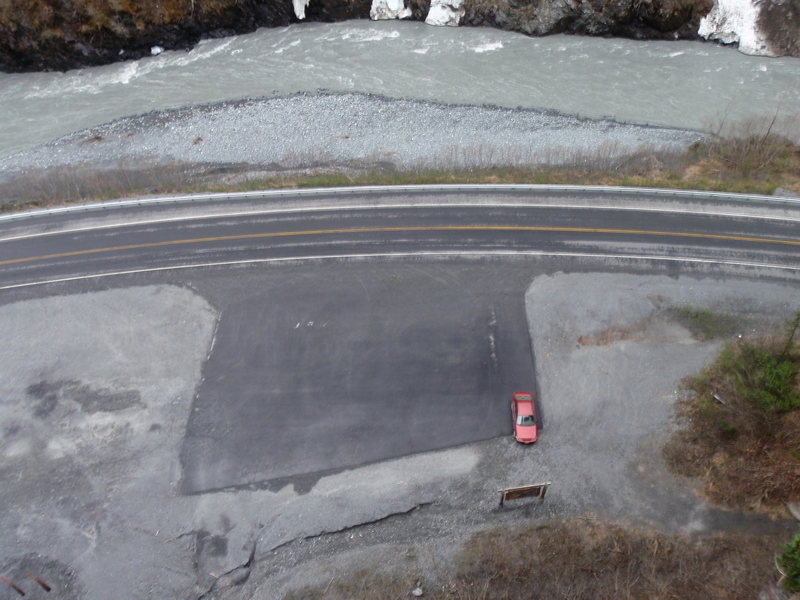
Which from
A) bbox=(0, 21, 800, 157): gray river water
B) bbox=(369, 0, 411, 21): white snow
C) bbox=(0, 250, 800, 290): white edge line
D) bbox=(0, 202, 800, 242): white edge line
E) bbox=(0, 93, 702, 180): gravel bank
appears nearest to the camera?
bbox=(0, 250, 800, 290): white edge line

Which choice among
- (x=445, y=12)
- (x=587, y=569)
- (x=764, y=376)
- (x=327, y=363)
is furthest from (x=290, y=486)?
(x=445, y=12)

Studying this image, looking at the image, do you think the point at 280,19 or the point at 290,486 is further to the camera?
the point at 280,19

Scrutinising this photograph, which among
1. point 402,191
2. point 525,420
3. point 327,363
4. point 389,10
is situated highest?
point 389,10

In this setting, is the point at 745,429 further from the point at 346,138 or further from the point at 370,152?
the point at 346,138

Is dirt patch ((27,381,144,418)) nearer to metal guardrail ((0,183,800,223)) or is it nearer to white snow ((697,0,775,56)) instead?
metal guardrail ((0,183,800,223))

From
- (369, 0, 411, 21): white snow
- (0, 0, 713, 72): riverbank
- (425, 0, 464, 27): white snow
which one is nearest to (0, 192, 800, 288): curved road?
(0, 0, 713, 72): riverbank

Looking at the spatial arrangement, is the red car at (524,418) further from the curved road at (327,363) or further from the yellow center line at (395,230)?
the yellow center line at (395,230)

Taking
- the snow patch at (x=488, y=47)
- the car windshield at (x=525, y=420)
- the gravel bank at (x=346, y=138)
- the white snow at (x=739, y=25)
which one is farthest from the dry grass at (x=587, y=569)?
the white snow at (x=739, y=25)
